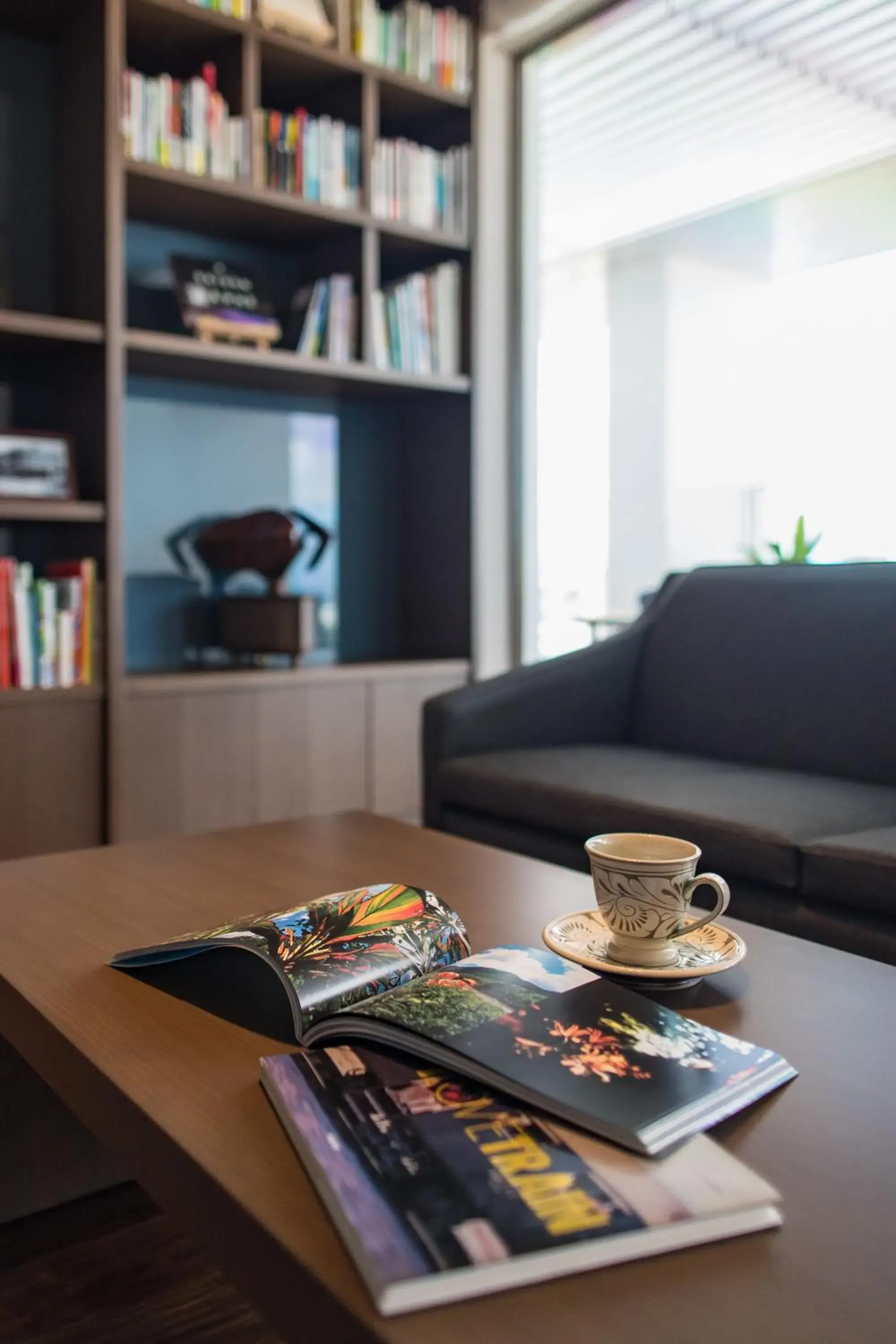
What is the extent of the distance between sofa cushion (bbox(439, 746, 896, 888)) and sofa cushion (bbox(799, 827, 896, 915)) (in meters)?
0.03

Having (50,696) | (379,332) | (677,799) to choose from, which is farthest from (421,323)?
(677,799)

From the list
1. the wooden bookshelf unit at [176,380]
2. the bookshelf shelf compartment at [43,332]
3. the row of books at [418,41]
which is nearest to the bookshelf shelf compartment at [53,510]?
the wooden bookshelf unit at [176,380]

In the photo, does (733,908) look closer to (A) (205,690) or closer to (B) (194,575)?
(A) (205,690)

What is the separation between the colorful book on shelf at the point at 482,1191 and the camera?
0.54 meters

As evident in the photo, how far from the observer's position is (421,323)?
3158mm

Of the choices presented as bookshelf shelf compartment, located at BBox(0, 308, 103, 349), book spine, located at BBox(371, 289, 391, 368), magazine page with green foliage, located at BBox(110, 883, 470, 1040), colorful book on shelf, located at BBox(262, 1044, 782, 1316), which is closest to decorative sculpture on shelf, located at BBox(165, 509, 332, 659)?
book spine, located at BBox(371, 289, 391, 368)

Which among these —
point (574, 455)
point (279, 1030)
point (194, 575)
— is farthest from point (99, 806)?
point (574, 455)

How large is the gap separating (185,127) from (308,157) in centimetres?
34

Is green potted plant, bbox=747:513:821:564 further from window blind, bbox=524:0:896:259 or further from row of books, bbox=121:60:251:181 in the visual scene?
row of books, bbox=121:60:251:181

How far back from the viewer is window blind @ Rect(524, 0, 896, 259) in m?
2.96

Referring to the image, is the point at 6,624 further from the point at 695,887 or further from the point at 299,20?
the point at 695,887

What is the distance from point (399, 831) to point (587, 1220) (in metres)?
1.04

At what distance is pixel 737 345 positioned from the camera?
11.3 ft

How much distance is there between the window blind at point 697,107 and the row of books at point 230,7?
102 cm
